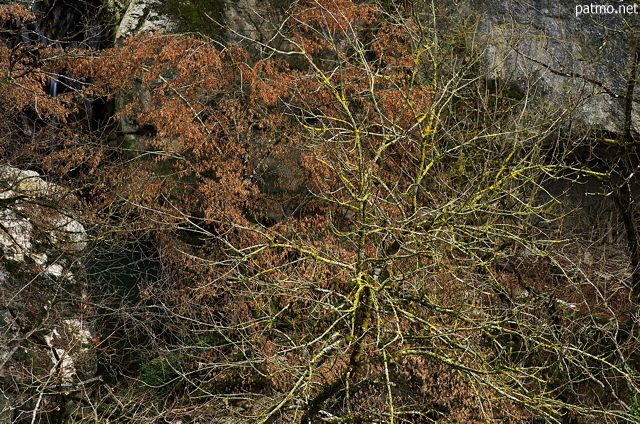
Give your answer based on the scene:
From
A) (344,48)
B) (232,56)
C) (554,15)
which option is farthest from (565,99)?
(232,56)

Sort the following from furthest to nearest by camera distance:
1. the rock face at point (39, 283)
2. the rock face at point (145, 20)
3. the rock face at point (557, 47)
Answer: the rock face at point (145, 20), the rock face at point (557, 47), the rock face at point (39, 283)

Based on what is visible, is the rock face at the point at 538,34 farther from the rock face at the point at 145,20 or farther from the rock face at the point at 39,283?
the rock face at the point at 39,283

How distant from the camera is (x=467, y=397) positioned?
12133 millimetres

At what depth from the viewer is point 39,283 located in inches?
490

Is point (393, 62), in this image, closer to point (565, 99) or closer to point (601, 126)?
point (565, 99)

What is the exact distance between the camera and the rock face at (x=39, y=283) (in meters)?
10.9

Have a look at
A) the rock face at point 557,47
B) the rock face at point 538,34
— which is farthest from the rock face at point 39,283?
the rock face at point 557,47

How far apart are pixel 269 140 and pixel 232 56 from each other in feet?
6.25

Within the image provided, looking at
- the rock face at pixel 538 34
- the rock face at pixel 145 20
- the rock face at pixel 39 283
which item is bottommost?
the rock face at pixel 39 283

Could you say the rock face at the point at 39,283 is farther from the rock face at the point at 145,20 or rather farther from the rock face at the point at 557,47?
the rock face at the point at 557,47

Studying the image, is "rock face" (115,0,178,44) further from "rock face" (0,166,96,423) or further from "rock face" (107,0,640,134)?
"rock face" (0,166,96,423)

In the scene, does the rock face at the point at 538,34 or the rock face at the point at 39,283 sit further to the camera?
the rock face at the point at 538,34

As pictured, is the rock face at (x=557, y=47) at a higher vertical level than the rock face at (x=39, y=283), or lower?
higher

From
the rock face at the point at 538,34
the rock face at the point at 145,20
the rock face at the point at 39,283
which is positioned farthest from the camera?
the rock face at the point at 145,20
